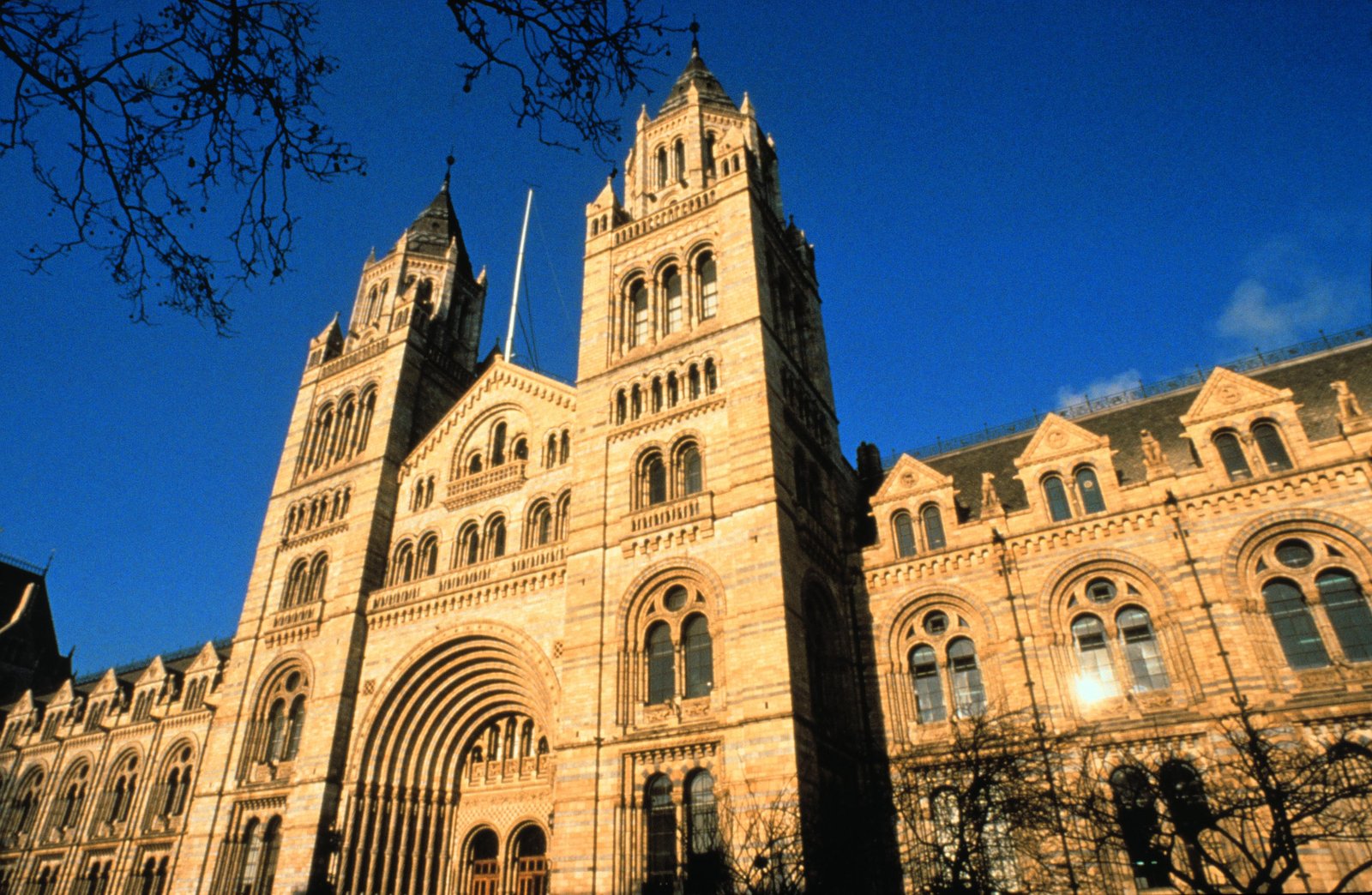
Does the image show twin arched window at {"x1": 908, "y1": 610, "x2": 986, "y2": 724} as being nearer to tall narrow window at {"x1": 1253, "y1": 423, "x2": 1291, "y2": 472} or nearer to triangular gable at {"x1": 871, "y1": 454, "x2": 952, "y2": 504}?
triangular gable at {"x1": 871, "y1": 454, "x2": 952, "y2": 504}

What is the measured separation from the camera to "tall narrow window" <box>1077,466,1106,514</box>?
23.3 m

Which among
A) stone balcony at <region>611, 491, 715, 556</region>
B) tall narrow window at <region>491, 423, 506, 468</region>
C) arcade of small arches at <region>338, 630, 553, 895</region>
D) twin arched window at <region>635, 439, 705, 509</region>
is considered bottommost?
arcade of small arches at <region>338, 630, 553, 895</region>

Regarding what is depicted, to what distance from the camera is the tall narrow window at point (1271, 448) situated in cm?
2156

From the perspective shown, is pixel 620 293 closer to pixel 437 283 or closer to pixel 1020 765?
pixel 437 283

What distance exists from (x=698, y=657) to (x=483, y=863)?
1063 cm

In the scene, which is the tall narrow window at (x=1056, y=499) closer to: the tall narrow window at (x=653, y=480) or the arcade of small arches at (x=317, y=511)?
the tall narrow window at (x=653, y=480)

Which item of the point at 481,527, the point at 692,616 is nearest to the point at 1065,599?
the point at 692,616

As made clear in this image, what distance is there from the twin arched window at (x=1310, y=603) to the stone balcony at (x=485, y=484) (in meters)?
21.5

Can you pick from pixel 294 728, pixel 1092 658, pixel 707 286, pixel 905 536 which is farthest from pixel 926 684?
pixel 294 728

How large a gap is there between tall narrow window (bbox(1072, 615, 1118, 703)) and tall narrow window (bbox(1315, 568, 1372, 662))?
15.8 feet

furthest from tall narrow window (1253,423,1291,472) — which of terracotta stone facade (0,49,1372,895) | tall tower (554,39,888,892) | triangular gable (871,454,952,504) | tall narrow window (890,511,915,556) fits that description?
tall tower (554,39,888,892)

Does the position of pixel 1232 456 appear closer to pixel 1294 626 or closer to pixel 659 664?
pixel 1294 626

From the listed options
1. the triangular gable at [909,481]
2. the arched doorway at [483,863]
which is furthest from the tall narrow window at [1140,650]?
the arched doorway at [483,863]

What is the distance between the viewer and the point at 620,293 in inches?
1159
